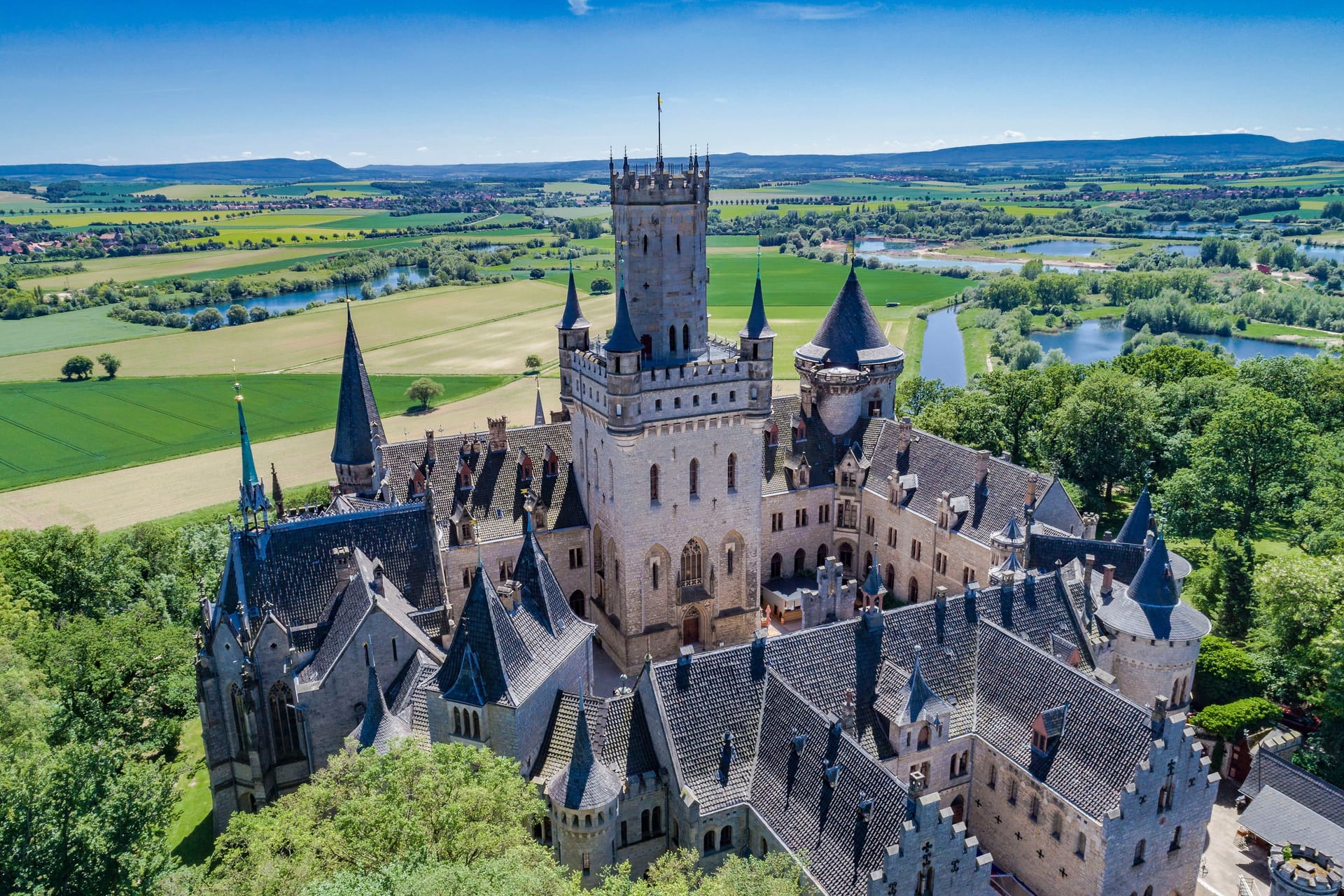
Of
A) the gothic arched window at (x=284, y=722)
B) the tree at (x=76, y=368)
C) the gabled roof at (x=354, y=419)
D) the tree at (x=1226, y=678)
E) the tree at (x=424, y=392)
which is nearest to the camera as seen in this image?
the gothic arched window at (x=284, y=722)

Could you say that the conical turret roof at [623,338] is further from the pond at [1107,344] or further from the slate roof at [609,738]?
the pond at [1107,344]

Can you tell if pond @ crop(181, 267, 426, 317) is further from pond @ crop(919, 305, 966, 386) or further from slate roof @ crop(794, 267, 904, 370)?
slate roof @ crop(794, 267, 904, 370)

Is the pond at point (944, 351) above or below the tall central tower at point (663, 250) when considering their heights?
below

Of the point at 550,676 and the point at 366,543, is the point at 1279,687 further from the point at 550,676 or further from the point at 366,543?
the point at 366,543

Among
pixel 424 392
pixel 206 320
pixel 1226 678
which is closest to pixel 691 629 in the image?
pixel 1226 678

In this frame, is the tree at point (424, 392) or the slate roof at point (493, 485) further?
the tree at point (424, 392)

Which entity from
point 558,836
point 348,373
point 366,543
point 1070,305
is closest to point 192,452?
point 348,373

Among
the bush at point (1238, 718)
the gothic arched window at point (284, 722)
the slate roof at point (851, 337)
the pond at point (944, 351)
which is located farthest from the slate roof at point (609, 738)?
the pond at point (944, 351)
